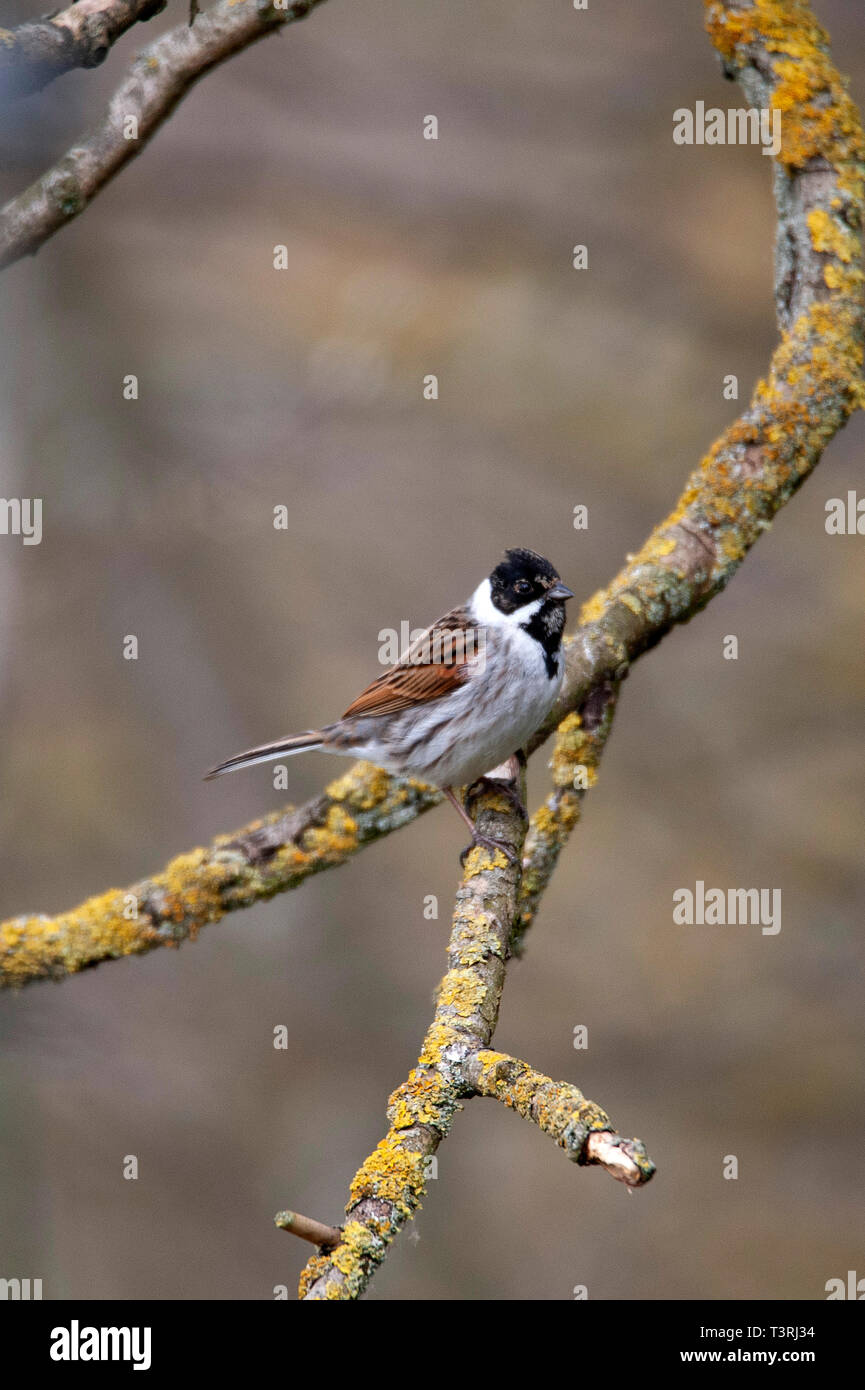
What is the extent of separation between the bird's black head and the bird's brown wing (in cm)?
19

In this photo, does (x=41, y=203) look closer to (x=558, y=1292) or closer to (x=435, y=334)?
(x=435, y=334)

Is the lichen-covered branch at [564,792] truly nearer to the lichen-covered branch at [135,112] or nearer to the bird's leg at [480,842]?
the bird's leg at [480,842]

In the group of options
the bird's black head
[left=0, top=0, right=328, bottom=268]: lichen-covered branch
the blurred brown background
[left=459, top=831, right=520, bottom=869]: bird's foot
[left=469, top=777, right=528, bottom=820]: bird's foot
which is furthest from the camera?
the blurred brown background

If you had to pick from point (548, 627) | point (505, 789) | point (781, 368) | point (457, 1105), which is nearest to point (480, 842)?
point (505, 789)

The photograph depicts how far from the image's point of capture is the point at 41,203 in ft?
10.5

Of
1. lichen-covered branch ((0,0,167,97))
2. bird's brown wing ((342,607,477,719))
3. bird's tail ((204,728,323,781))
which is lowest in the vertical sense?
bird's tail ((204,728,323,781))

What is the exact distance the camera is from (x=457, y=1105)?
2549 millimetres

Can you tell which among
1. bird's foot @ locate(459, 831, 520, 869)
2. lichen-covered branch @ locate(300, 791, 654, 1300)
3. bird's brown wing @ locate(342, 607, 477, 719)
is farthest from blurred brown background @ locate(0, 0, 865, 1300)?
lichen-covered branch @ locate(300, 791, 654, 1300)

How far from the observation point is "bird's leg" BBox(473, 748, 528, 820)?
4.28 metres

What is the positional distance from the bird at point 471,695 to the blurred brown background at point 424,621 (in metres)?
2.58

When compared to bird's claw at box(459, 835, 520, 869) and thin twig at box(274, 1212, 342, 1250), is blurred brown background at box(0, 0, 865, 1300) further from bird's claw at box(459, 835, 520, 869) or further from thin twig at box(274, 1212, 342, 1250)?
thin twig at box(274, 1212, 342, 1250)

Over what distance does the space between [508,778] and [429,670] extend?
61 centimetres
